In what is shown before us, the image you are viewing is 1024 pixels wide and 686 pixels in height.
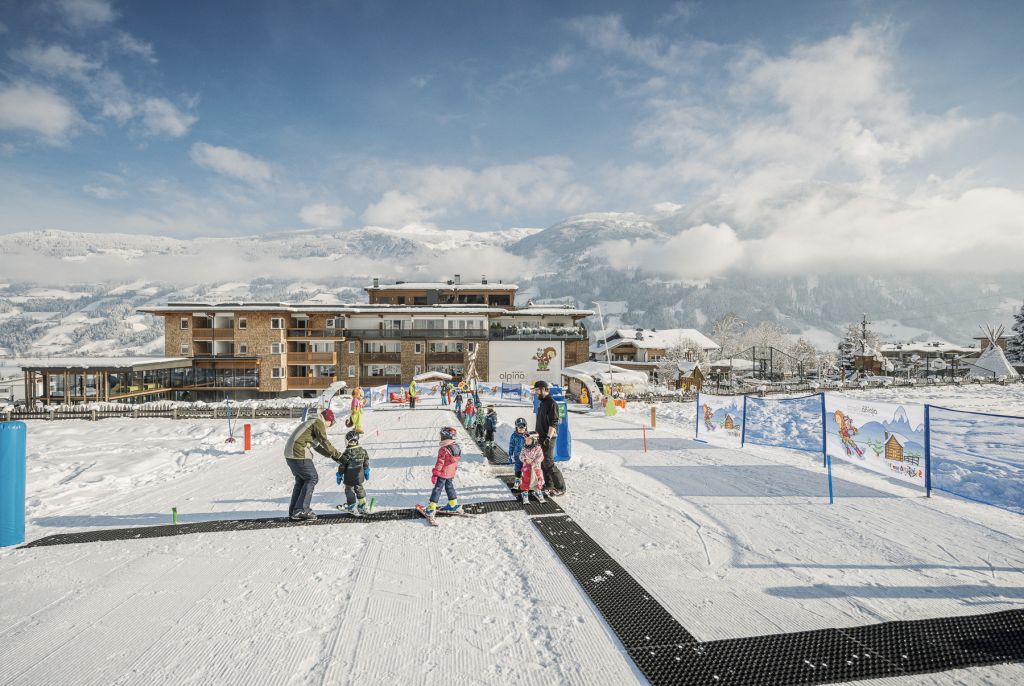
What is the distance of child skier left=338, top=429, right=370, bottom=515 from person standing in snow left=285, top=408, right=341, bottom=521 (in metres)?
0.19

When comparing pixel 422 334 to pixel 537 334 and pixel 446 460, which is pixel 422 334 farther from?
pixel 446 460

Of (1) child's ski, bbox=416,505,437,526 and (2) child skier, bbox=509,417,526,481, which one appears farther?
(2) child skier, bbox=509,417,526,481

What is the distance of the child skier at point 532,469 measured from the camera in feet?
26.6

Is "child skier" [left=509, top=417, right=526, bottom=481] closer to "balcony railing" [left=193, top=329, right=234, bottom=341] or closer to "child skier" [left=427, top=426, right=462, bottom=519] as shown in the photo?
"child skier" [left=427, top=426, right=462, bottom=519]

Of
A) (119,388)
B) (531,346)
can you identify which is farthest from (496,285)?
(119,388)

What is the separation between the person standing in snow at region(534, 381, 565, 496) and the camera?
8445 millimetres

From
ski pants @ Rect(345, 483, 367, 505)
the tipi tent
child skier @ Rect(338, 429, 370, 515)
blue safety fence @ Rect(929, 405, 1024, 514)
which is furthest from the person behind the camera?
the tipi tent

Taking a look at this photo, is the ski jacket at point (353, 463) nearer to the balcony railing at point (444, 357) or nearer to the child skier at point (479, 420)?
the child skier at point (479, 420)

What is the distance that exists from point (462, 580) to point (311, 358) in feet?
140

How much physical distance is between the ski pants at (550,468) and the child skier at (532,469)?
0.59 feet

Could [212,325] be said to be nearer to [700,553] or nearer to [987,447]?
[700,553]

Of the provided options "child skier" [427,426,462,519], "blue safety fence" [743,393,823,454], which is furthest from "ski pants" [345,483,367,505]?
"blue safety fence" [743,393,823,454]

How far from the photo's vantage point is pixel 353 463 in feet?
24.4

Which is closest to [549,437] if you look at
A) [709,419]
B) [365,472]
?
[365,472]
